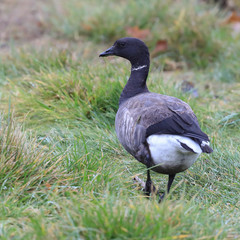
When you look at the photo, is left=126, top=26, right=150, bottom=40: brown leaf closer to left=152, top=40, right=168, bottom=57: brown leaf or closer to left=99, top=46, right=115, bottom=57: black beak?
left=152, top=40, right=168, bottom=57: brown leaf

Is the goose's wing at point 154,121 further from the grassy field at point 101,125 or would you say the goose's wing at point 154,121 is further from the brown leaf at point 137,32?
the brown leaf at point 137,32

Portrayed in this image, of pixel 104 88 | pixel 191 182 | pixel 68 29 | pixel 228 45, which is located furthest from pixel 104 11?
pixel 191 182

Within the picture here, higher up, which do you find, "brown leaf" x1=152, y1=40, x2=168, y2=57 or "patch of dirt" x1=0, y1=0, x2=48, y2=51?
"patch of dirt" x1=0, y1=0, x2=48, y2=51

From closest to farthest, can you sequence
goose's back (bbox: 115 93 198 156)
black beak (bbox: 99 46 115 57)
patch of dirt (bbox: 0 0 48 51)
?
goose's back (bbox: 115 93 198 156) < black beak (bbox: 99 46 115 57) < patch of dirt (bbox: 0 0 48 51)

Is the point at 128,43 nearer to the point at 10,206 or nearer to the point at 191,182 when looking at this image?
the point at 191,182

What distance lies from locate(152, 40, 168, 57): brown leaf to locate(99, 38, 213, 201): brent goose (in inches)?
138

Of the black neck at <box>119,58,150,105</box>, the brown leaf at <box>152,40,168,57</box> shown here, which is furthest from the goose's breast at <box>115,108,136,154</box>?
the brown leaf at <box>152,40,168,57</box>

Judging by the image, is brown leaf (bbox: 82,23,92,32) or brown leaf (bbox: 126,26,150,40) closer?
brown leaf (bbox: 126,26,150,40)

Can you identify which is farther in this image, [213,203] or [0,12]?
[0,12]

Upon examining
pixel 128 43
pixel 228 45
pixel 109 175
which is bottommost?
pixel 228 45

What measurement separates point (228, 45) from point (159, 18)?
134 cm

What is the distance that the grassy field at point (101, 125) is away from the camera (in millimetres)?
2631

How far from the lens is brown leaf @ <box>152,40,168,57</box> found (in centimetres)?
724

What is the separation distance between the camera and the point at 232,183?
144 inches
